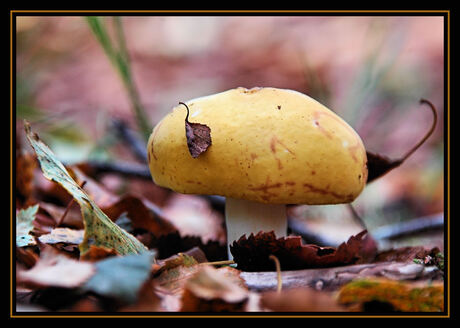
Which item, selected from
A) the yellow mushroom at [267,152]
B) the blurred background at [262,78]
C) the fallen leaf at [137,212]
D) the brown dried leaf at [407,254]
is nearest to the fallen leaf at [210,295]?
the yellow mushroom at [267,152]

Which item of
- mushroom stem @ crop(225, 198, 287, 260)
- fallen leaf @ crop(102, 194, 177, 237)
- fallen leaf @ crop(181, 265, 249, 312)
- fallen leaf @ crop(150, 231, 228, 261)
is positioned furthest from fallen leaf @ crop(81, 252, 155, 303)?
fallen leaf @ crop(102, 194, 177, 237)

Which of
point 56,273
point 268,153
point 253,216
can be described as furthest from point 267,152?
point 56,273

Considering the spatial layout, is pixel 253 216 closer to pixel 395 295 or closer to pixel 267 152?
pixel 267 152

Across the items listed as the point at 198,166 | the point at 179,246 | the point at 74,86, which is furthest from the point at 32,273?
the point at 74,86

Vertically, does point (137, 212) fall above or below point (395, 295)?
above

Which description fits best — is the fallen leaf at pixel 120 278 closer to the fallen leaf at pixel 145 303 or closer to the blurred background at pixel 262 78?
the fallen leaf at pixel 145 303
